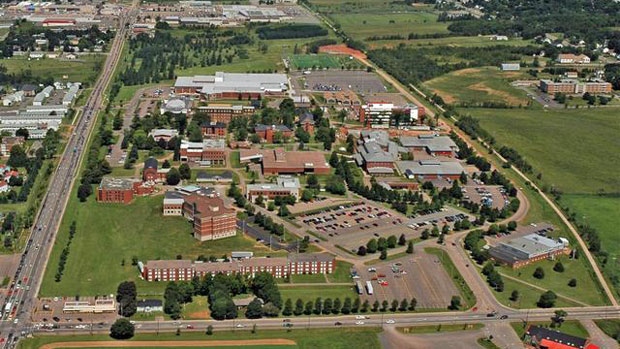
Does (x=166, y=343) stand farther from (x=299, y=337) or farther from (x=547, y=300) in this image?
(x=547, y=300)

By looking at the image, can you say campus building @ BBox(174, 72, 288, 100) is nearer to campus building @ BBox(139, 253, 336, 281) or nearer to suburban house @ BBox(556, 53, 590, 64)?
suburban house @ BBox(556, 53, 590, 64)

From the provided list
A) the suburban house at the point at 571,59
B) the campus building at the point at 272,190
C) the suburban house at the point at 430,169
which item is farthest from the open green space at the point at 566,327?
the suburban house at the point at 571,59

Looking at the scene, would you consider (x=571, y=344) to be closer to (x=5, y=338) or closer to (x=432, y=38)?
(x=5, y=338)

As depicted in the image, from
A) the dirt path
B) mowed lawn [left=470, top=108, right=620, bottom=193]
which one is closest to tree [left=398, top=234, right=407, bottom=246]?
the dirt path

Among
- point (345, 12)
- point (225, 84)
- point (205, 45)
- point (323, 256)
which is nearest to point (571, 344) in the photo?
point (323, 256)

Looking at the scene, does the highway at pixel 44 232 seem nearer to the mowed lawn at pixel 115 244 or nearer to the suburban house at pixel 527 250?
the mowed lawn at pixel 115 244

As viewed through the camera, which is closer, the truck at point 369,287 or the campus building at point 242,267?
the truck at point 369,287

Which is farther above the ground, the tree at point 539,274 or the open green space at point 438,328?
the tree at point 539,274
